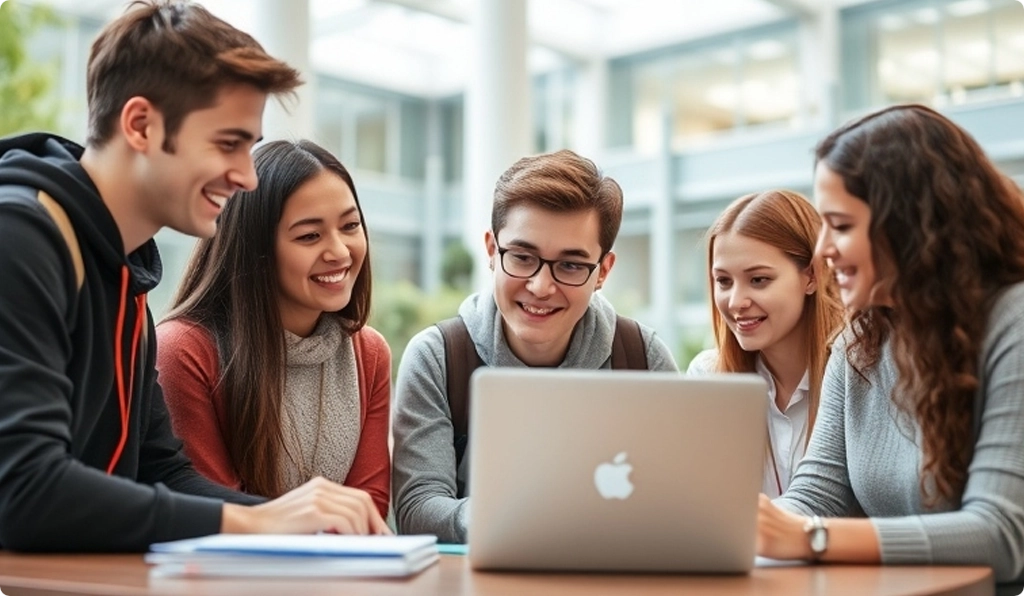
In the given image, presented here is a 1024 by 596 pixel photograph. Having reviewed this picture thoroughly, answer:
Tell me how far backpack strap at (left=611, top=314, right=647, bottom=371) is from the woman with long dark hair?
60 cm

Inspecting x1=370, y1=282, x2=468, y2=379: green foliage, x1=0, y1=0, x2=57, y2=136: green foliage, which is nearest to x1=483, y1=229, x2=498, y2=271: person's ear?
x1=0, y1=0, x2=57, y2=136: green foliage

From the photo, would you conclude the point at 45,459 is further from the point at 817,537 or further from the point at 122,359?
the point at 817,537

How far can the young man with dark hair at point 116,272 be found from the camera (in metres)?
1.66

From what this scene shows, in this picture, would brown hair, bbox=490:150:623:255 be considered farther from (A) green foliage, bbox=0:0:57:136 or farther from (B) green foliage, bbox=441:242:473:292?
(B) green foliage, bbox=441:242:473:292

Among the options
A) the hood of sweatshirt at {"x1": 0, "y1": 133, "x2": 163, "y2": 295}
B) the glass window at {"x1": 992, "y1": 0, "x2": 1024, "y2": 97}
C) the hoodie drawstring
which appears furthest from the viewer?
the glass window at {"x1": 992, "y1": 0, "x2": 1024, "y2": 97}

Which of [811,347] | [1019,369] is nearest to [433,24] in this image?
[811,347]

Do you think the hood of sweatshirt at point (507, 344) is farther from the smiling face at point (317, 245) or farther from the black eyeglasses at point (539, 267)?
the smiling face at point (317, 245)

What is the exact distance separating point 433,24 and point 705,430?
14259 millimetres

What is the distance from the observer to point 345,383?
271 centimetres

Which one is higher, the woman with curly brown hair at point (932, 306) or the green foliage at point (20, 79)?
the green foliage at point (20, 79)

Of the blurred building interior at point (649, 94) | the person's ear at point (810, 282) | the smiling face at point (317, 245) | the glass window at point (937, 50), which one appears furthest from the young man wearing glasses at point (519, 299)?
the glass window at point (937, 50)

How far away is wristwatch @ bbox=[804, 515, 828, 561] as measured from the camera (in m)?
1.77

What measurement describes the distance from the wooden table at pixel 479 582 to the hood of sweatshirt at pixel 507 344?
1073mm

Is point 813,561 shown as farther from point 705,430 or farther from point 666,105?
point 666,105
